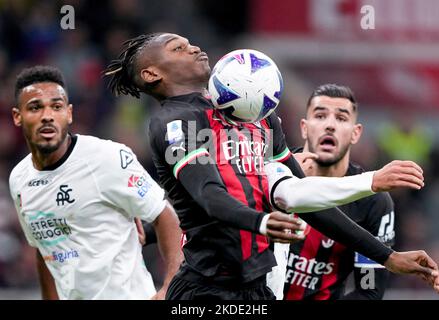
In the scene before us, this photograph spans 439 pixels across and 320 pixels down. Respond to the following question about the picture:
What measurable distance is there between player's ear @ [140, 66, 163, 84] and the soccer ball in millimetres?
485

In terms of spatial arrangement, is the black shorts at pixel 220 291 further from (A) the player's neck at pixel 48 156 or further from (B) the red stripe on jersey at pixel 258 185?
(A) the player's neck at pixel 48 156

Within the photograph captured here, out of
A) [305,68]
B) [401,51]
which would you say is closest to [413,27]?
[401,51]

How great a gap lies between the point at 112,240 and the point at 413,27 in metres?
9.88

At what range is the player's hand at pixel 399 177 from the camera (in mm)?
4691

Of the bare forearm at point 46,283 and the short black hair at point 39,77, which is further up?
the short black hair at point 39,77

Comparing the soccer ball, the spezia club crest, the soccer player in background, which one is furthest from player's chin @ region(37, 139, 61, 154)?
the soccer player in background

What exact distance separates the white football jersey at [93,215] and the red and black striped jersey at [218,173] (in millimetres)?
1080

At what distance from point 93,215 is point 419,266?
2.22 meters

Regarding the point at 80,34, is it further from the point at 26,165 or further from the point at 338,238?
the point at 338,238

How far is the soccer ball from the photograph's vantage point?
5.20 meters

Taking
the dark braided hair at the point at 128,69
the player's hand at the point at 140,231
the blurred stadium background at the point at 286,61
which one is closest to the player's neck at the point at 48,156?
the player's hand at the point at 140,231

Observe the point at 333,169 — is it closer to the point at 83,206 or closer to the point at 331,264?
the point at 331,264

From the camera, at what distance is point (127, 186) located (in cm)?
652
